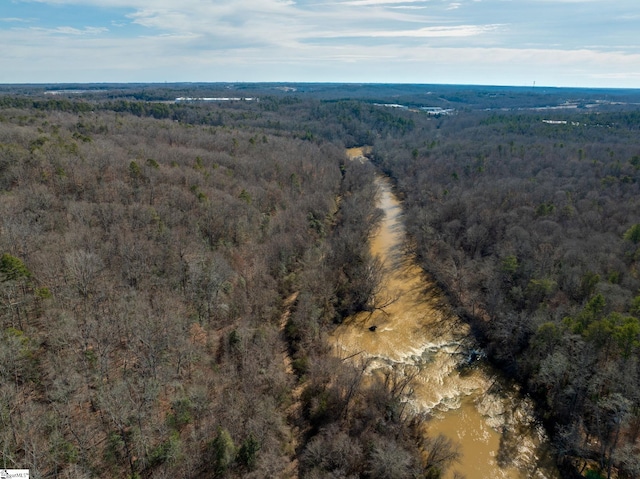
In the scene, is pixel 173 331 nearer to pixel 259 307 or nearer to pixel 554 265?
pixel 259 307

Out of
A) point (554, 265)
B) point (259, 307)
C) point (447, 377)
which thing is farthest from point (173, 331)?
point (554, 265)

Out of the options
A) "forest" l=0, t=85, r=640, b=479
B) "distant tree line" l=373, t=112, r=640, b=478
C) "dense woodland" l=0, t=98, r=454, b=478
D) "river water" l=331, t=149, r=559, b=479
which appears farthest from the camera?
"river water" l=331, t=149, r=559, b=479

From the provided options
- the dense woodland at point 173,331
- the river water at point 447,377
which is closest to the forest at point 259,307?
the dense woodland at point 173,331

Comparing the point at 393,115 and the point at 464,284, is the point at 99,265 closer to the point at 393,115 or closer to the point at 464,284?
the point at 464,284

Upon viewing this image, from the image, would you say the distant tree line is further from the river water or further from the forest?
the river water

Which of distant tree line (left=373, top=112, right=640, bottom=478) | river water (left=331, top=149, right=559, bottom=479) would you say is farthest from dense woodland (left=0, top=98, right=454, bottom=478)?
distant tree line (left=373, top=112, right=640, bottom=478)
